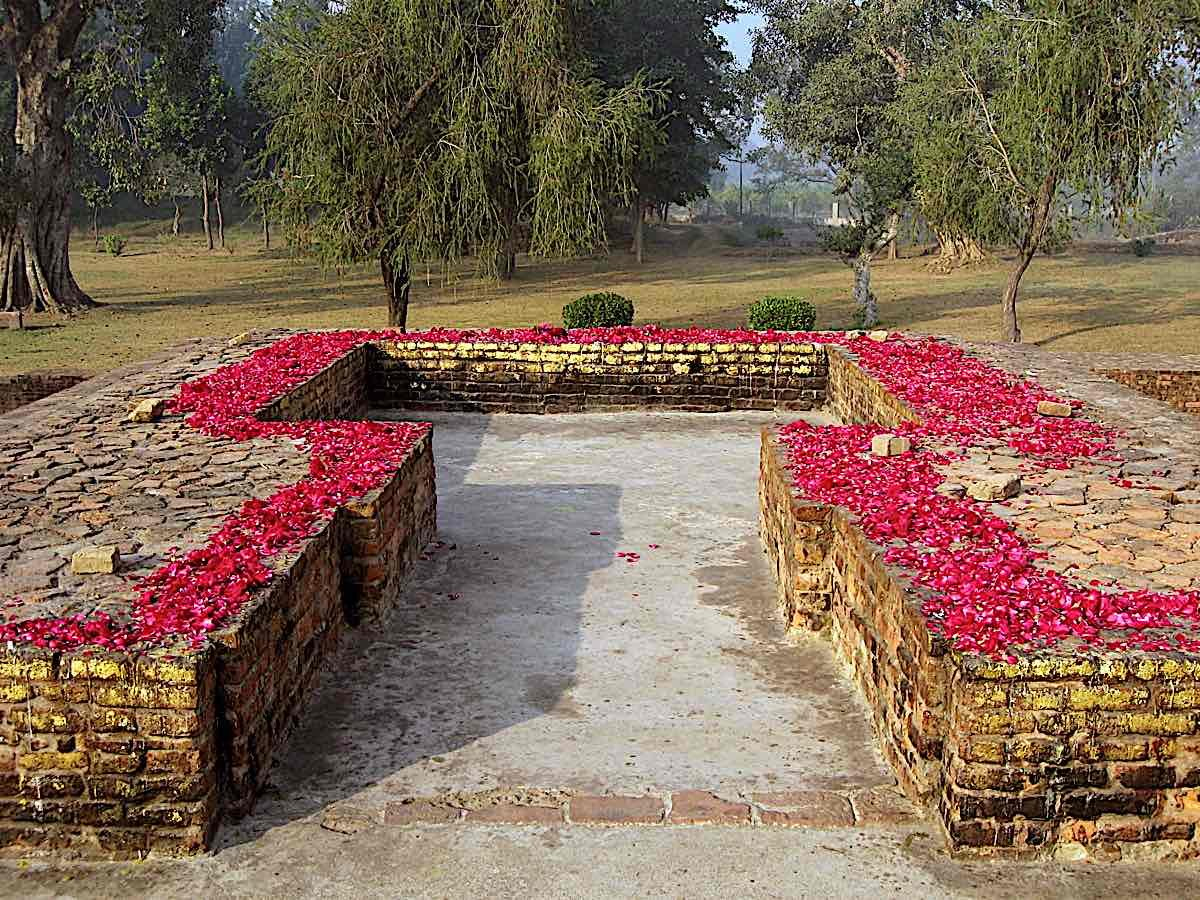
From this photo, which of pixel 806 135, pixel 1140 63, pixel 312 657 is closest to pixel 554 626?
pixel 312 657

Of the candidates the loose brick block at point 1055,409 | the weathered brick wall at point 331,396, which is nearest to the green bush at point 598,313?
the weathered brick wall at point 331,396

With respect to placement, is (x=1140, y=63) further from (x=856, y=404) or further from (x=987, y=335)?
(x=856, y=404)

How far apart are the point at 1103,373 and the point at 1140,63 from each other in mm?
8035

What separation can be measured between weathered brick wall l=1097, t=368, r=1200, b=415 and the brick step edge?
8.49 m

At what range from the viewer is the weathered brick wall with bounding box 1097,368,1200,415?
11883 millimetres

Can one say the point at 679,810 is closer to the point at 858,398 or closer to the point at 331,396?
the point at 858,398

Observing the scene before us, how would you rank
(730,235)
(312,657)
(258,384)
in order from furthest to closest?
(730,235), (258,384), (312,657)

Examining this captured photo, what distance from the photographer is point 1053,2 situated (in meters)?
17.9

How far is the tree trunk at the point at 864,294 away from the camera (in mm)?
25547

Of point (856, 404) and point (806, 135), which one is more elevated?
point (806, 135)

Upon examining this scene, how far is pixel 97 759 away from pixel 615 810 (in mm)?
1823

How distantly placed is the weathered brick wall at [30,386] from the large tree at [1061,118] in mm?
13826

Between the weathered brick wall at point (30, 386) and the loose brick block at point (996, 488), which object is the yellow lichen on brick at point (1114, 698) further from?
the weathered brick wall at point (30, 386)

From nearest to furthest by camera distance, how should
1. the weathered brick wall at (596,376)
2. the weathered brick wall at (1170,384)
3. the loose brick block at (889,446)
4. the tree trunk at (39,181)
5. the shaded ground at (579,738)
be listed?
the shaded ground at (579,738) < the loose brick block at (889,446) < the weathered brick wall at (1170,384) < the weathered brick wall at (596,376) < the tree trunk at (39,181)
